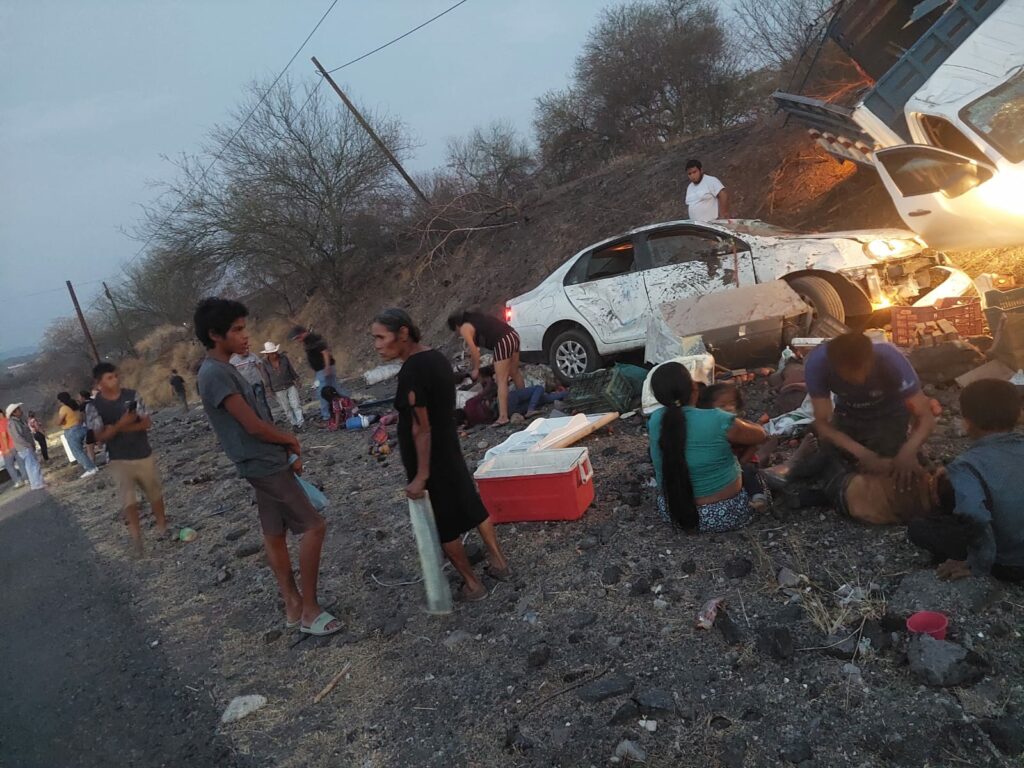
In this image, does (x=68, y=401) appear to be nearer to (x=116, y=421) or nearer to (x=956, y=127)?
(x=116, y=421)

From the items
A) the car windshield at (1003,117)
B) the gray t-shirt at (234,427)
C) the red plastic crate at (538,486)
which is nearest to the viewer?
the gray t-shirt at (234,427)

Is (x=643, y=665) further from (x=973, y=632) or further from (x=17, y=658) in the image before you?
(x=17, y=658)

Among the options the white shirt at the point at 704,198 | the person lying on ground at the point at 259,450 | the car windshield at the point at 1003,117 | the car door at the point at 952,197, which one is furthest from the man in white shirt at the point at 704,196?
the person lying on ground at the point at 259,450

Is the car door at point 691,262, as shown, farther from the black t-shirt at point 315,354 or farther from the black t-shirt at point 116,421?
the black t-shirt at point 116,421

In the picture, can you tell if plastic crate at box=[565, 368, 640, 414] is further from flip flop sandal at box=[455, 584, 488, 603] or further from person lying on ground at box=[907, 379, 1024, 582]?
person lying on ground at box=[907, 379, 1024, 582]

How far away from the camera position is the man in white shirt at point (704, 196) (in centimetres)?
903

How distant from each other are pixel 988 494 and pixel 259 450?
3.52 m

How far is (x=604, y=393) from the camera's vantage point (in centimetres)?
706

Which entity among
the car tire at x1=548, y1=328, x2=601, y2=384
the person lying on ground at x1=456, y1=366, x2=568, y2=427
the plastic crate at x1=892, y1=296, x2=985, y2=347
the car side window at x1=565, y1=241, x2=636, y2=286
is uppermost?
the car side window at x1=565, y1=241, x2=636, y2=286

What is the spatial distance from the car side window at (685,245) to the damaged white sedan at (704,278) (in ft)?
0.04

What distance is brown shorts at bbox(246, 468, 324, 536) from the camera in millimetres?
3801

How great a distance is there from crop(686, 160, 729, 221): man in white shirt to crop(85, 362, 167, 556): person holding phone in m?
6.99

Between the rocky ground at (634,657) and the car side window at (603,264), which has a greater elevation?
the car side window at (603,264)

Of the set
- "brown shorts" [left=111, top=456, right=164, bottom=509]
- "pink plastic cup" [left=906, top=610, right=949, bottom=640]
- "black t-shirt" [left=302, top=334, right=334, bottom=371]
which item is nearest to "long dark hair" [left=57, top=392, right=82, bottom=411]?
"black t-shirt" [left=302, top=334, right=334, bottom=371]
